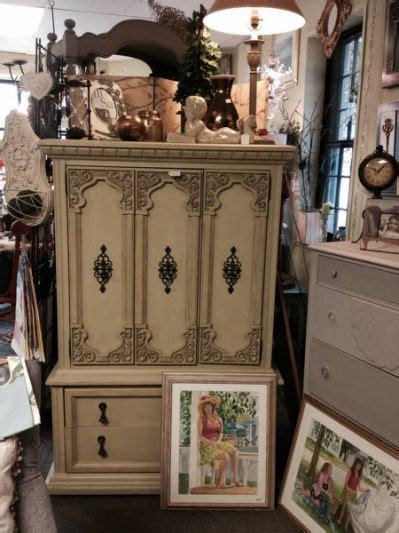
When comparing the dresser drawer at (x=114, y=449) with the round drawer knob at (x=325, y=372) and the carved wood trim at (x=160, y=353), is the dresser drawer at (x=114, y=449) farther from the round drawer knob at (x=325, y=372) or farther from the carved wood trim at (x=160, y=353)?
the round drawer knob at (x=325, y=372)

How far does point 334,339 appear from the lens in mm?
2055

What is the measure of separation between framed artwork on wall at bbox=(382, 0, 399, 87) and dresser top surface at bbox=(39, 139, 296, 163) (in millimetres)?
777

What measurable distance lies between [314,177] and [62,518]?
8.70 ft

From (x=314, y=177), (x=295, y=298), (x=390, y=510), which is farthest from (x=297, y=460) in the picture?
(x=314, y=177)

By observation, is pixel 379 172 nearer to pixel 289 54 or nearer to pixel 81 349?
pixel 81 349

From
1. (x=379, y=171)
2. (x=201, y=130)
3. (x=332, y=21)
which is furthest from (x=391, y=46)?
(x=201, y=130)

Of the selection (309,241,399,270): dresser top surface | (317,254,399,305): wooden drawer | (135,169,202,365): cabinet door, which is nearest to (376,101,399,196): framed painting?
(309,241,399,270): dresser top surface

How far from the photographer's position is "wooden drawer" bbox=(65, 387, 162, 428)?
2.15 metres

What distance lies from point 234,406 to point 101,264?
81 centimetres

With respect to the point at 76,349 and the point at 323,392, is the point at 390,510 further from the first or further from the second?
the point at 76,349

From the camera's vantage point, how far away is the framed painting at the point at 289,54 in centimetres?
370

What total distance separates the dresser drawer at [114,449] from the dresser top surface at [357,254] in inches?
41.1

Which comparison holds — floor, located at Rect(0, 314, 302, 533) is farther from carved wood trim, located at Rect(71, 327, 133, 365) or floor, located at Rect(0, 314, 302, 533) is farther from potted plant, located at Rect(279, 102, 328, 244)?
potted plant, located at Rect(279, 102, 328, 244)

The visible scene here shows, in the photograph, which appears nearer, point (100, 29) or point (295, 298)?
point (295, 298)
